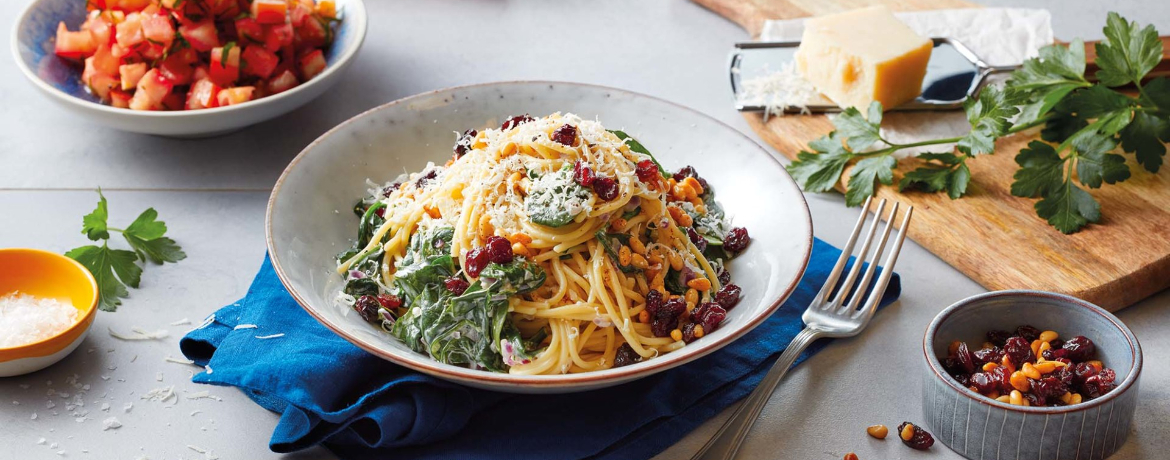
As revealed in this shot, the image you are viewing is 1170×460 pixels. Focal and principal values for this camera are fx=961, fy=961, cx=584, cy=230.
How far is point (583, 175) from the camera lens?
3.11 m

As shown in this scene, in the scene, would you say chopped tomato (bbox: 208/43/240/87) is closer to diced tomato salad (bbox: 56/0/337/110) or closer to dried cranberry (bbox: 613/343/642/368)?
diced tomato salad (bbox: 56/0/337/110)

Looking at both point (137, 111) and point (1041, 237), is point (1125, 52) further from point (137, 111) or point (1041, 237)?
point (137, 111)

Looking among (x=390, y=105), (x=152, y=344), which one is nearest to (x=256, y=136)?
(x=390, y=105)

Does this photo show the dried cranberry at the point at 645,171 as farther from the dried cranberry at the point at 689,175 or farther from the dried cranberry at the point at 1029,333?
the dried cranberry at the point at 1029,333

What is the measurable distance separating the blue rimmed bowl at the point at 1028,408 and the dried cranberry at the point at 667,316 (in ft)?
2.53

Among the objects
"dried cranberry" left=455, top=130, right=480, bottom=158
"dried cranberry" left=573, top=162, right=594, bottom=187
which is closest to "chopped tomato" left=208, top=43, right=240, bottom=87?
"dried cranberry" left=455, top=130, right=480, bottom=158

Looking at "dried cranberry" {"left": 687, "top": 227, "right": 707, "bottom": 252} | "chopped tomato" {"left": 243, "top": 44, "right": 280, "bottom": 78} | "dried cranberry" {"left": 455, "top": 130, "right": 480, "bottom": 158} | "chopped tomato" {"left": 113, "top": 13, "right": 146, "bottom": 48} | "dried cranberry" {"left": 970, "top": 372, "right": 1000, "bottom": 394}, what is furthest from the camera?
"chopped tomato" {"left": 243, "top": 44, "right": 280, "bottom": 78}

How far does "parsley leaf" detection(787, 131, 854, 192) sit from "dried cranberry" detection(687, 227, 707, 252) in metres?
1.01

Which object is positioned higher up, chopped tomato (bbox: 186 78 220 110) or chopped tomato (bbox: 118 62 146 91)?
chopped tomato (bbox: 118 62 146 91)

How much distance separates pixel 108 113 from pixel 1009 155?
13.2ft

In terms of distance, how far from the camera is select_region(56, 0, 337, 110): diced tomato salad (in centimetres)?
436

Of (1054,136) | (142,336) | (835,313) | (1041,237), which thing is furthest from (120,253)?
(1054,136)

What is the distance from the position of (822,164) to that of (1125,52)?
4.44ft

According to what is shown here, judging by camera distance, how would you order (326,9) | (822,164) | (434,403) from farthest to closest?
(326,9), (822,164), (434,403)
